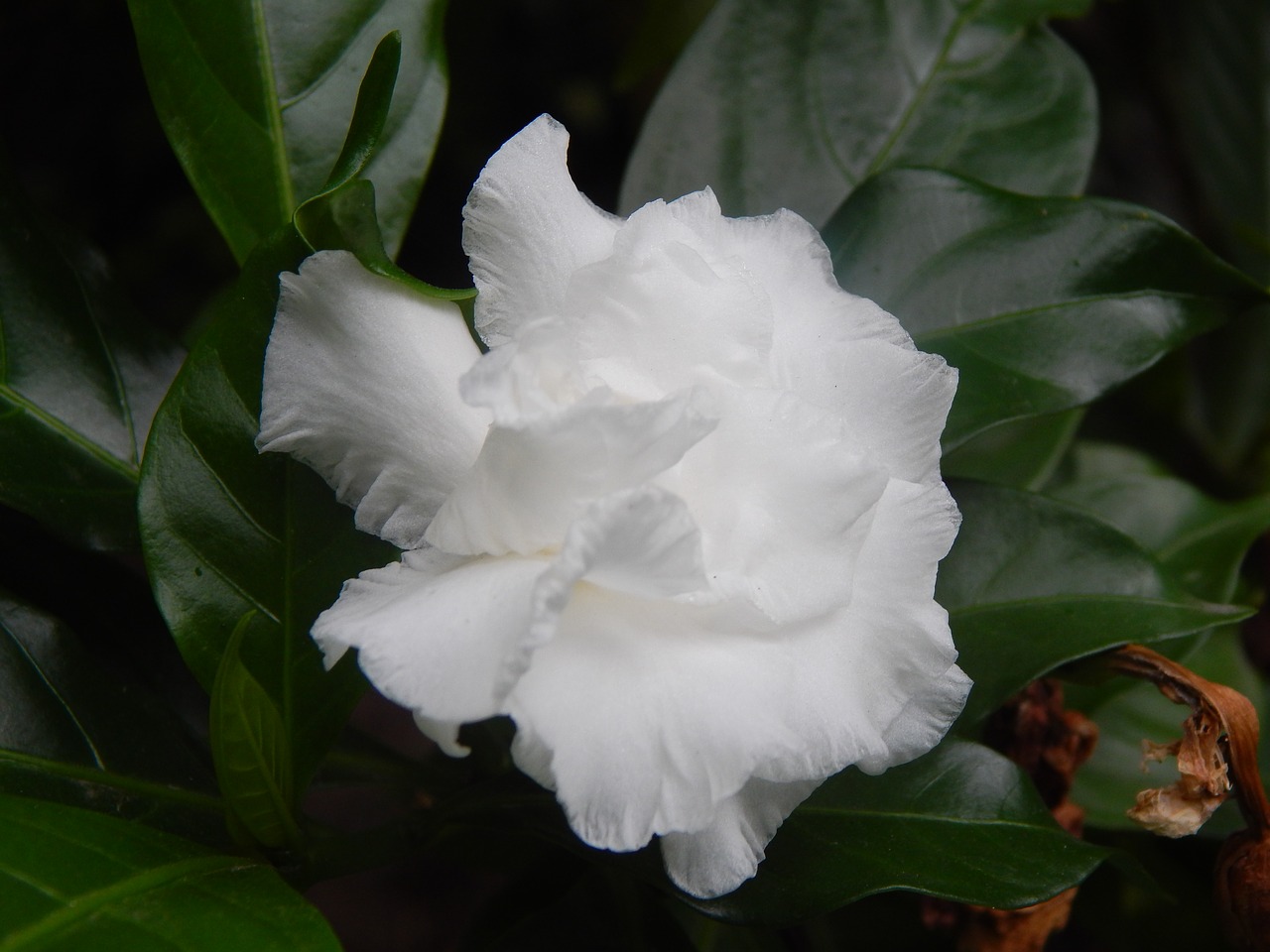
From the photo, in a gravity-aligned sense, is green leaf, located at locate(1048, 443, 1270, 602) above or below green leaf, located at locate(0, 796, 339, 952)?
below

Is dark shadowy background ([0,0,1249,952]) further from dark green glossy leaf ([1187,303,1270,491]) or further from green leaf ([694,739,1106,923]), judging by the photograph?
green leaf ([694,739,1106,923])

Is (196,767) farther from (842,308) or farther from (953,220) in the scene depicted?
(953,220)

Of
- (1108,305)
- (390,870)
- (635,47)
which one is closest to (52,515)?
(1108,305)

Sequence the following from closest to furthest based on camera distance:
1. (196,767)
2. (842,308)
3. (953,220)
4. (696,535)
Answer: (696,535) < (842,308) < (196,767) < (953,220)

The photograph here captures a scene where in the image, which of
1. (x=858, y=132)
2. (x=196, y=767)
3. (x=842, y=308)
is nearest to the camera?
(x=842, y=308)

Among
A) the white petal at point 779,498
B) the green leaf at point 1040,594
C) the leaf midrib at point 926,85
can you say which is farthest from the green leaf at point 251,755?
the leaf midrib at point 926,85

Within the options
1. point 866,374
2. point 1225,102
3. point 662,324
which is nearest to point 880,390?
point 866,374

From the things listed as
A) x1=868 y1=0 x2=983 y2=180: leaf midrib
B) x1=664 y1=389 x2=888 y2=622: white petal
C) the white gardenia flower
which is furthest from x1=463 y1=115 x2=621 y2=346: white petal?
x1=868 y1=0 x2=983 y2=180: leaf midrib
